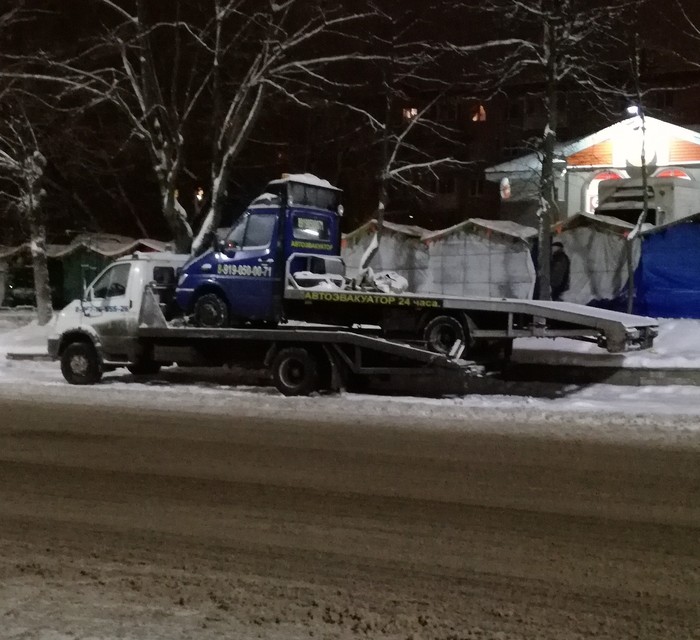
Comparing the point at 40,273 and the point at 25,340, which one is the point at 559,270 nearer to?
the point at 25,340

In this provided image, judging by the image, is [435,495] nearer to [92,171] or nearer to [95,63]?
[95,63]

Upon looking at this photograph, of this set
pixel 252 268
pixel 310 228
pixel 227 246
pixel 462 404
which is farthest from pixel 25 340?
pixel 462 404

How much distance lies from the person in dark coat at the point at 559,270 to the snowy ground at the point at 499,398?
377 cm

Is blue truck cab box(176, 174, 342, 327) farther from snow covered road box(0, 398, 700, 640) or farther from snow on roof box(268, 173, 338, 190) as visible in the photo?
snow covered road box(0, 398, 700, 640)

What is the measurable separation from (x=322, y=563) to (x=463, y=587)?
996 millimetres

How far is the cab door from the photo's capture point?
51.5 feet

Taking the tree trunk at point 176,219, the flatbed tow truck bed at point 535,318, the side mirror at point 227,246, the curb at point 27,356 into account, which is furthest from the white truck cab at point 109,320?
the tree trunk at point 176,219

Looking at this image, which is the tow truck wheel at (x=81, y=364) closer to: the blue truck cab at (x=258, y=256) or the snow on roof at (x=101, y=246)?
the blue truck cab at (x=258, y=256)

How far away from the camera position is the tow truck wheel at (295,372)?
47.0 ft

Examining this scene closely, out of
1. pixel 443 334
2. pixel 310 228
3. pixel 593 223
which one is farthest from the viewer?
pixel 593 223

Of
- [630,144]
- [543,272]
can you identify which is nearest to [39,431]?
[543,272]

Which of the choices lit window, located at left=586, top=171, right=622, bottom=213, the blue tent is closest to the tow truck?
the blue tent

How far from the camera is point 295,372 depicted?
14523 millimetres

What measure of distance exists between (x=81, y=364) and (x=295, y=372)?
13.9 ft
